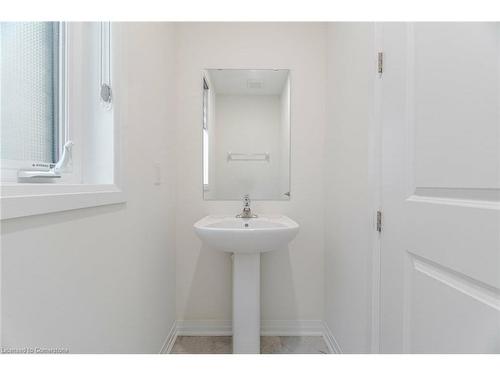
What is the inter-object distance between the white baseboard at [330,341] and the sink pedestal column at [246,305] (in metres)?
0.44

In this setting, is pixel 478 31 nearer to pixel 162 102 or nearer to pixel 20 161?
pixel 20 161

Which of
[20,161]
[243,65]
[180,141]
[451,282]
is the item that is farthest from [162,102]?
[451,282]

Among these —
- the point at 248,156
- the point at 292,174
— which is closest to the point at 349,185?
the point at 292,174

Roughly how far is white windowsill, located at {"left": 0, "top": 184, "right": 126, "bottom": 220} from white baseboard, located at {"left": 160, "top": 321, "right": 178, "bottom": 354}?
1.02 meters

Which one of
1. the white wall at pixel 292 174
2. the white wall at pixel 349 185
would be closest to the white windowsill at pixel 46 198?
the white wall at pixel 292 174

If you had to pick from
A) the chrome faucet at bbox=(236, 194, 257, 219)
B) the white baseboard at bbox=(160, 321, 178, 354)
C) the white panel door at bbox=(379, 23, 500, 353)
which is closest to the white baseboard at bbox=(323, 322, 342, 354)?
the white panel door at bbox=(379, 23, 500, 353)

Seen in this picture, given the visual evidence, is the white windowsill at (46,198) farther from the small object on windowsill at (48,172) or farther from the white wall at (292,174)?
the white wall at (292,174)

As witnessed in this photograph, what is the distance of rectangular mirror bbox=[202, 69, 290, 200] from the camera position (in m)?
1.72

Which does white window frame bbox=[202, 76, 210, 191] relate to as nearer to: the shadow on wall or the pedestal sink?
the pedestal sink

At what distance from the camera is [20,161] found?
728 millimetres

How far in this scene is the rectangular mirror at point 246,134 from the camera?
172 cm

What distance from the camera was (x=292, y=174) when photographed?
5.66ft

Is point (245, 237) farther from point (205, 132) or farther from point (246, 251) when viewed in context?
point (205, 132)

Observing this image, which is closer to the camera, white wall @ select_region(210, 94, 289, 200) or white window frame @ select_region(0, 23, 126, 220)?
white window frame @ select_region(0, 23, 126, 220)
